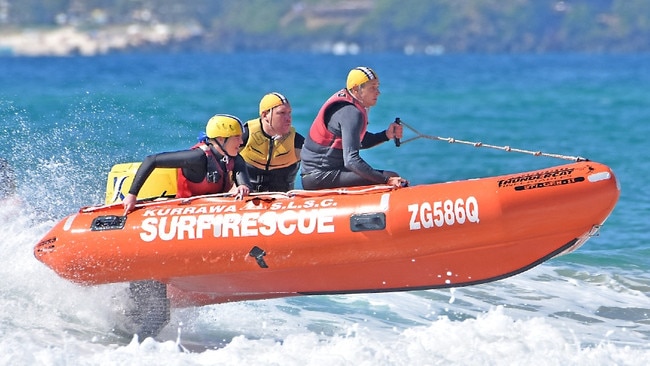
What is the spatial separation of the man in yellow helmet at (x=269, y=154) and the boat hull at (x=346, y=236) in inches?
34.0

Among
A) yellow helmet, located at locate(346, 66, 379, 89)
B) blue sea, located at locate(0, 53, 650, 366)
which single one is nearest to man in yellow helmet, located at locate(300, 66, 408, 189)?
yellow helmet, located at locate(346, 66, 379, 89)

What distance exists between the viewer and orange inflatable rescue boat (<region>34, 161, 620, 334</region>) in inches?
298

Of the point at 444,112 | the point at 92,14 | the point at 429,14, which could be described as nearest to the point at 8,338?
the point at 444,112

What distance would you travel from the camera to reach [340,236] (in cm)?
777

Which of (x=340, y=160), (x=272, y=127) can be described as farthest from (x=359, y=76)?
(x=272, y=127)

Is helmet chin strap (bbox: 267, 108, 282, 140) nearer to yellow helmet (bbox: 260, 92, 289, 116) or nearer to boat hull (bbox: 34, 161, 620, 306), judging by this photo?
yellow helmet (bbox: 260, 92, 289, 116)

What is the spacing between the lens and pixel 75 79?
4881 centimetres

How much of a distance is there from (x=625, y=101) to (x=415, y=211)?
29.8m

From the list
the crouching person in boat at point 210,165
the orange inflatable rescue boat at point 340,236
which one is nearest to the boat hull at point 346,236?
the orange inflatable rescue boat at point 340,236

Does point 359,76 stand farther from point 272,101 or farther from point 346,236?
point 346,236

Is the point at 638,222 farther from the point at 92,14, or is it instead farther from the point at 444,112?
the point at 92,14

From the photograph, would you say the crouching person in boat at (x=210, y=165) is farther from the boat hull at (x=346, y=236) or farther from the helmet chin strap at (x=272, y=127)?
the helmet chin strap at (x=272, y=127)

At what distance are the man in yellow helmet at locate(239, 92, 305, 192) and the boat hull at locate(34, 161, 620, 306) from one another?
0.86 m

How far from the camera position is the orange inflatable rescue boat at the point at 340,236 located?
758 cm
